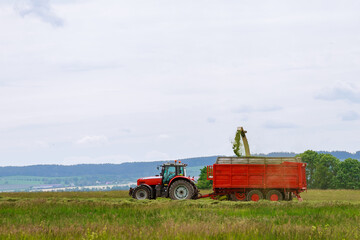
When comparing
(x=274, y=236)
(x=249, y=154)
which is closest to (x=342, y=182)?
(x=249, y=154)

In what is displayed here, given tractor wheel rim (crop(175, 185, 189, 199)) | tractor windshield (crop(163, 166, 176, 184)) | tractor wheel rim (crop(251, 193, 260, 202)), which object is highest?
tractor windshield (crop(163, 166, 176, 184))

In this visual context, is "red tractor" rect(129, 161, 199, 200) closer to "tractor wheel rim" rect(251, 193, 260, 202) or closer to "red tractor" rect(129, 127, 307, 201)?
"red tractor" rect(129, 127, 307, 201)

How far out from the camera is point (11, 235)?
30.0ft

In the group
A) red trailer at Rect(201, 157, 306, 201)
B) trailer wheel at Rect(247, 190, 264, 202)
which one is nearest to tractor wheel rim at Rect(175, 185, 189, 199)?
red trailer at Rect(201, 157, 306, 201)

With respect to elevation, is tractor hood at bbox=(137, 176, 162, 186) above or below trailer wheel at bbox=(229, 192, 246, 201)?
above

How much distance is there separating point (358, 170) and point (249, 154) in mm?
56243

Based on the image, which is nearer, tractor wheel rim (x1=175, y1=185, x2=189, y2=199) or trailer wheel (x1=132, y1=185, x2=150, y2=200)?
tractor wheel rim (x1=175, y1=185, x2=189, y2=199)

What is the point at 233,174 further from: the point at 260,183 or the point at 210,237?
the point at 210,237

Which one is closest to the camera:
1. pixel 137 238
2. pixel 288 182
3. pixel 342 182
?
pixel 137 238

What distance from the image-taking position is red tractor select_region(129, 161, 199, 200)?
24.6 m

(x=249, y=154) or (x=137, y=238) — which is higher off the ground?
(x=249, y=154)

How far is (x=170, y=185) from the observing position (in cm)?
2486

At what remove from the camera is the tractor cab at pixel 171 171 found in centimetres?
2511

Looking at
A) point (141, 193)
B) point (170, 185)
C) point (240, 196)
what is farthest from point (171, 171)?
point (240, 196)
